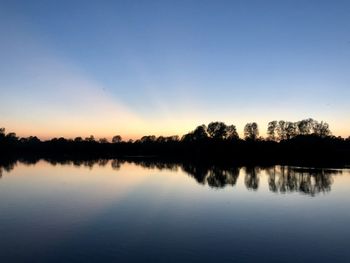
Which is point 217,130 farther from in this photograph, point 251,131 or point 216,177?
point 216,177

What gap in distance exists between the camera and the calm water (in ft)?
57.9

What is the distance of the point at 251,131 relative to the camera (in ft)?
525

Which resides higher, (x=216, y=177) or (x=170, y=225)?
(x=216, y=177)

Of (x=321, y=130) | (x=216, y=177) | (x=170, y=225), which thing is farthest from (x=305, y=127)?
(x=170, y=225)

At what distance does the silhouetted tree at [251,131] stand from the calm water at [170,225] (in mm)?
116351

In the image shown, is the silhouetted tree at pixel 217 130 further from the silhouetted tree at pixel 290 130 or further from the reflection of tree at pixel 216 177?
the reflection of tree at pixel 216 177

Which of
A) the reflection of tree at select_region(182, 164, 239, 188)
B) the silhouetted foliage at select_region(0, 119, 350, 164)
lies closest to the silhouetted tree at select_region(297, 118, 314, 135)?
the silhouetted foliage at select_region(0, 119, 350, 164)

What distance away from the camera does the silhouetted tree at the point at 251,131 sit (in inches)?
6234

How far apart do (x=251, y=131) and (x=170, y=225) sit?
139948 mm

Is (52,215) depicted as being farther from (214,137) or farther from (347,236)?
(214,137)

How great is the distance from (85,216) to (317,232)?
1525 centimetres

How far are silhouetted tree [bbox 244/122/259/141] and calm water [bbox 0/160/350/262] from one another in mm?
116351

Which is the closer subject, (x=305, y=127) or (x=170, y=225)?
(x=170, y=225)

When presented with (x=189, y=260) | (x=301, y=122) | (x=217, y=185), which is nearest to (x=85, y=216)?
(x=189, y=260)
